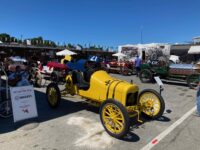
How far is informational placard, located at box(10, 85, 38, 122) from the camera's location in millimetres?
5344

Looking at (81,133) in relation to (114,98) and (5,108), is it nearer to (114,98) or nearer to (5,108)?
(114,98)

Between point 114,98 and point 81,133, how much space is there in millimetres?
1135

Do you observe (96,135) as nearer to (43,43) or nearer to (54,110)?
(54,110)

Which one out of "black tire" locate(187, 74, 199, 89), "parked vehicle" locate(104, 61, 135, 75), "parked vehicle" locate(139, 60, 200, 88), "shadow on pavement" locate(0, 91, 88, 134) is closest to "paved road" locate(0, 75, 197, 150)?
"shadow on pavement" locate(0, 91, 88, 134)

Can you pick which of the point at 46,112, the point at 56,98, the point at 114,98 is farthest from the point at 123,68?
the point at 114,98

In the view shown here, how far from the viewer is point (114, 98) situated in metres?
5.45

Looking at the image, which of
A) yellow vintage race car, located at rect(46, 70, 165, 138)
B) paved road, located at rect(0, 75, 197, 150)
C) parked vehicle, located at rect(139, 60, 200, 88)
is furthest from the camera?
parked vehicle, located at rect(139, 60, 200, 88)

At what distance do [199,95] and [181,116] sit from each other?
808 millimetres

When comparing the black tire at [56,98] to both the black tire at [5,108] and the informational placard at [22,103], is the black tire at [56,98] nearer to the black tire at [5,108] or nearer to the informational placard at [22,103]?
the informational placard at [22,103]

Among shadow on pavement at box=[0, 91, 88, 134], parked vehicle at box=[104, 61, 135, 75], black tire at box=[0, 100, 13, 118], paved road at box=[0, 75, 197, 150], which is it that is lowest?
paved road at box=[0, 75, 197, 150]

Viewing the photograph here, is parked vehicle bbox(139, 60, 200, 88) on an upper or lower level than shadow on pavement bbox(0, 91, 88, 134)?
upper

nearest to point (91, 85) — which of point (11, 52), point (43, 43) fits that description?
point (11, 52)

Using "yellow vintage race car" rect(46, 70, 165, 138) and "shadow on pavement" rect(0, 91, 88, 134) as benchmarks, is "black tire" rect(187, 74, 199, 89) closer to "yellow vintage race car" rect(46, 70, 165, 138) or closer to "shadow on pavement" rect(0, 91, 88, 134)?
"shadow on pavement" rect(0, 91, 88, 134)

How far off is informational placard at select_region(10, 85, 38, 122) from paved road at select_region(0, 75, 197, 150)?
24 cm
